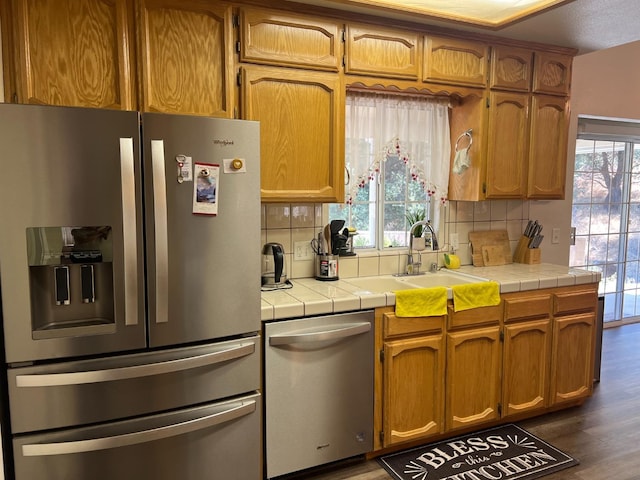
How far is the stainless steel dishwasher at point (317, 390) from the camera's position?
2162 mm

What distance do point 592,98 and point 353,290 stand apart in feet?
9.61

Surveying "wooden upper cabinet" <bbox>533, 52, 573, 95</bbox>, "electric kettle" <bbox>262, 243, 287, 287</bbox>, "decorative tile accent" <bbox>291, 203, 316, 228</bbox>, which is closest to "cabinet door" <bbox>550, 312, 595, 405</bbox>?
"wooden upper cabinet" <bbox>533, 52, 573, 95</bbox>

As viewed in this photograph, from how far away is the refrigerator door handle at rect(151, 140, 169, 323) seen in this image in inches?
70.1

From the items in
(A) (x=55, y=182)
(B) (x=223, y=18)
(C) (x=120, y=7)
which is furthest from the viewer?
(B) (x=223, y=18)

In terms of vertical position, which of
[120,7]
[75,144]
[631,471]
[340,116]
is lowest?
[631,471]

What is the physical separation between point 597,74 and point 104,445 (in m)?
4.34

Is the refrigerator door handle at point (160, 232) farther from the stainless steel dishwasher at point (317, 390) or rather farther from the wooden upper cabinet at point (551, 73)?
the wooden upper cabinet at point (551, 73)

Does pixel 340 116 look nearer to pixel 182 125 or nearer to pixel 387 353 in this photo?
pixel 182 125

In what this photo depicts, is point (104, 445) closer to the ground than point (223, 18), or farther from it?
closer to the ground

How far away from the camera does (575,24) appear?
8.82 ft

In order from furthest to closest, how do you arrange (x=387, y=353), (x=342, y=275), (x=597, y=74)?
(x=597, y=74), (x=342, y=275), (x=387, y=353)

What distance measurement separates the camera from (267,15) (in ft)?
7.62

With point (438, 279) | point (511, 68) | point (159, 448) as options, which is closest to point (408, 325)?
point (438, 279)

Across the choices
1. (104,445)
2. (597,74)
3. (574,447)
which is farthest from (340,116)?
(597,74)
